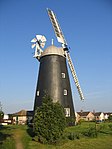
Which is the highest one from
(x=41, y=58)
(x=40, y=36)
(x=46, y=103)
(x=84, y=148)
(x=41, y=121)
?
(x=40, y=36)

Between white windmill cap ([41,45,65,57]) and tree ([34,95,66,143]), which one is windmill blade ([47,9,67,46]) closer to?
white windmill cap ([41,45,65,57])

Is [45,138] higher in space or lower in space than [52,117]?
lower

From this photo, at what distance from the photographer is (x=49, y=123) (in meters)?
17.3

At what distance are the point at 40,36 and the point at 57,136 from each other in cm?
1705

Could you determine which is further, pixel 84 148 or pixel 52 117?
pixel 52 117

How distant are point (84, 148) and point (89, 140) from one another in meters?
2.82

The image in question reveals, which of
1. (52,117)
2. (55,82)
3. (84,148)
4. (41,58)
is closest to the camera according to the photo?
(84,148)

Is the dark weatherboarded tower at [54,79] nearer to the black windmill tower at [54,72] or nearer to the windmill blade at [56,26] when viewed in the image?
the black windmill tower at [54,72]

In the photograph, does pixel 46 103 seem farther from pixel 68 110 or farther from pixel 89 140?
pixel 68 110

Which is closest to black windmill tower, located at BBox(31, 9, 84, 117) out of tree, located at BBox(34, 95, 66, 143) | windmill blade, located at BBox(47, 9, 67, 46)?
windmill blade, located at BBox(47, 9, 67, 46)

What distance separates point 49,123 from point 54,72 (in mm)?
11559

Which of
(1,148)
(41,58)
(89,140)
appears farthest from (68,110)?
(1,148)

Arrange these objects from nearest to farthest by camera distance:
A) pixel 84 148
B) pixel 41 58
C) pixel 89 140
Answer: pixel 84 148 < pixel 89 140 < pixel 41 58

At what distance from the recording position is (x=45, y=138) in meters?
17.2
